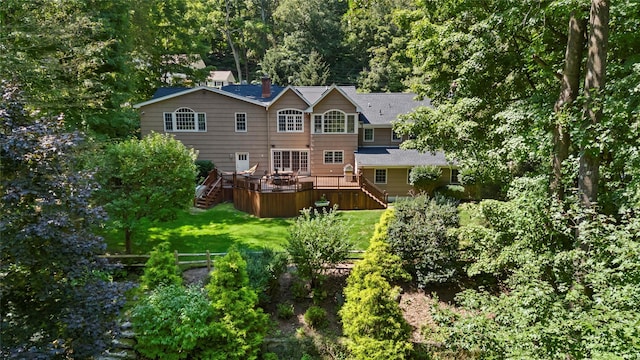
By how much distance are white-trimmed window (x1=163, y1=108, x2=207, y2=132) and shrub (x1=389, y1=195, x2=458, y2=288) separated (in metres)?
14.7

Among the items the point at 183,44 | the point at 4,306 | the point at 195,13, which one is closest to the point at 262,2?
the point at 195,13

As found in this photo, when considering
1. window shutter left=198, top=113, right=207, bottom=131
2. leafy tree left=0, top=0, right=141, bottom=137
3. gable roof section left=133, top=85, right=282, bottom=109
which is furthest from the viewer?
window shutter left=198, top=113, right=207, bottom=131

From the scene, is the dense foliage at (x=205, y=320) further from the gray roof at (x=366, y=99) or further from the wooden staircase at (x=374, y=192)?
the gray roof at (x=366, y=99)

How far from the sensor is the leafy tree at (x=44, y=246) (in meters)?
5.43

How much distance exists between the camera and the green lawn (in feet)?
47.8

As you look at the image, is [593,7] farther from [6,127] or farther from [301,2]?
[301,2]

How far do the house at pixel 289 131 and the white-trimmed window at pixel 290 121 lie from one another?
0.06m

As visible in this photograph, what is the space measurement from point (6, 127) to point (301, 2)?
1645 inches

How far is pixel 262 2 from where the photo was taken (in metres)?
46.8

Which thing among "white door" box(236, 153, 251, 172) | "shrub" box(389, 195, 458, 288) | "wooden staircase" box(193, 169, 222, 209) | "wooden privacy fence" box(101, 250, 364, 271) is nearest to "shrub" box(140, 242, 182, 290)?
"wooden privacy fence" box(101, 250, 364, 271)

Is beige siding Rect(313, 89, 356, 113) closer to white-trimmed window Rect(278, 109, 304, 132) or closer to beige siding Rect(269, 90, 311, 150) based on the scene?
beige siding Rect(269, 90, 311, 150)

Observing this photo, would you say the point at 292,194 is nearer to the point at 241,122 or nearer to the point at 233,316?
the point at 241,122

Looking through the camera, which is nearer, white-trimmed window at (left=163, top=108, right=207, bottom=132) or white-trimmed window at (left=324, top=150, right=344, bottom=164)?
white-trimmed window at (left=163, top=108, right=207, bottom=132)

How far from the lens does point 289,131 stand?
922 inches
